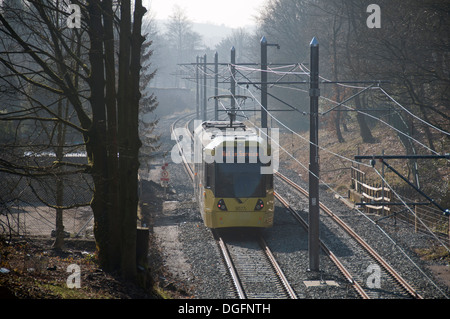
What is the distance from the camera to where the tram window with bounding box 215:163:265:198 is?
1584 centimetres

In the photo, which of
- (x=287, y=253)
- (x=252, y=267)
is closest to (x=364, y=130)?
(x=287, y=253)

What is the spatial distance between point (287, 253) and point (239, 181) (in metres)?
2.69

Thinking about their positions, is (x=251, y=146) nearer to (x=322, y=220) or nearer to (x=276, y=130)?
(x=322, y=220)

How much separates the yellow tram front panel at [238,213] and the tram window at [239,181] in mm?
182

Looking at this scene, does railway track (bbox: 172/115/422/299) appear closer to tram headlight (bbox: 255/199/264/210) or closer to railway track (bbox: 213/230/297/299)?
railway track (bbox: 213/230/297/299)

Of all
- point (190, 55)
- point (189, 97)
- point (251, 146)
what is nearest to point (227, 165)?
point (251, 146)

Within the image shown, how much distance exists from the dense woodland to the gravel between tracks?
259 cm

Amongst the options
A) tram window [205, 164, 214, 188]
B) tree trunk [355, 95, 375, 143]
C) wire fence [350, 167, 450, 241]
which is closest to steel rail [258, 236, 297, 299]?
tram window [205, 164, 214, 188]

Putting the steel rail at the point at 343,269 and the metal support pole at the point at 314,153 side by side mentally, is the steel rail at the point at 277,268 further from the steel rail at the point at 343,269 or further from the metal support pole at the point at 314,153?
the steel rail at the point at 343,269

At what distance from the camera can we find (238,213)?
52.1 ft

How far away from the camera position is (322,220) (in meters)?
18.4

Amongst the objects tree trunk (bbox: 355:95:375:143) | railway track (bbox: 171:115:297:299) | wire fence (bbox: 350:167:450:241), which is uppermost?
tree trunk (bbox: 355:95:375:143)
